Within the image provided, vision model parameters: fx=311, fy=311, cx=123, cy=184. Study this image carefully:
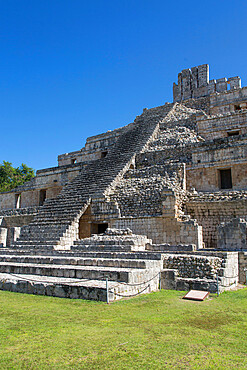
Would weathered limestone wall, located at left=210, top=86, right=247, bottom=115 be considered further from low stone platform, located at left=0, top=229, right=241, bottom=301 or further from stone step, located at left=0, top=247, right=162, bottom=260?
stone step, located at left=0, top=247, right=162, bottom=260

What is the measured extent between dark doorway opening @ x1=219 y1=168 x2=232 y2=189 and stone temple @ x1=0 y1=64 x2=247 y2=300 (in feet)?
0.18

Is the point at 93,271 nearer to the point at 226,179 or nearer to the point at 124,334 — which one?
the point at 124,334

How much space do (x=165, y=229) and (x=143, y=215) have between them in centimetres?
138

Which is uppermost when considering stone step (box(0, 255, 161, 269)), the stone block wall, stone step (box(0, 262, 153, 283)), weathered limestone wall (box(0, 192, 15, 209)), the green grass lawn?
the stone block wall

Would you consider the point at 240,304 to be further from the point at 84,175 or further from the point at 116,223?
the point at 84,175

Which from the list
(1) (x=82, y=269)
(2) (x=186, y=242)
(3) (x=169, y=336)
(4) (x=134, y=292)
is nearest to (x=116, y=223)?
(2) (x=186, y=242)

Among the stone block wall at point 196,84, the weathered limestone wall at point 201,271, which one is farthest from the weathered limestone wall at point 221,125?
the stone block wall at point 196,84

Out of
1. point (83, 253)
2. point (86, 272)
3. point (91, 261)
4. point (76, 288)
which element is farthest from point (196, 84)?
point (76, 288)

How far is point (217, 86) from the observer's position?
34.0 m

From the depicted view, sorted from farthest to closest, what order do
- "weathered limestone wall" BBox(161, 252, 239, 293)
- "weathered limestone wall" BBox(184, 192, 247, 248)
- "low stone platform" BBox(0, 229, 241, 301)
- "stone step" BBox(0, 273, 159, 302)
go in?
"weathered limestone wall" BBox(184, 192, 247, 248) < "weathered limestone wall" BBox(161, 252, 239, 293) < "low stone platform" BBox(0, 229, 241, 301) < "stone step" BBox(0, 273, 159, 302)

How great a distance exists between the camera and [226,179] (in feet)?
56.5

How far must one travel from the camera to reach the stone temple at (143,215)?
9234 millimetres

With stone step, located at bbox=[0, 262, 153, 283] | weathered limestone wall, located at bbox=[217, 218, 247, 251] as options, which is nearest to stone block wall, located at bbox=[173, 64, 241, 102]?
weathered limestone wall, located at bbox=[217, 218, 247, 251]

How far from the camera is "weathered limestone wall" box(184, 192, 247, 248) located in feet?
48.8
